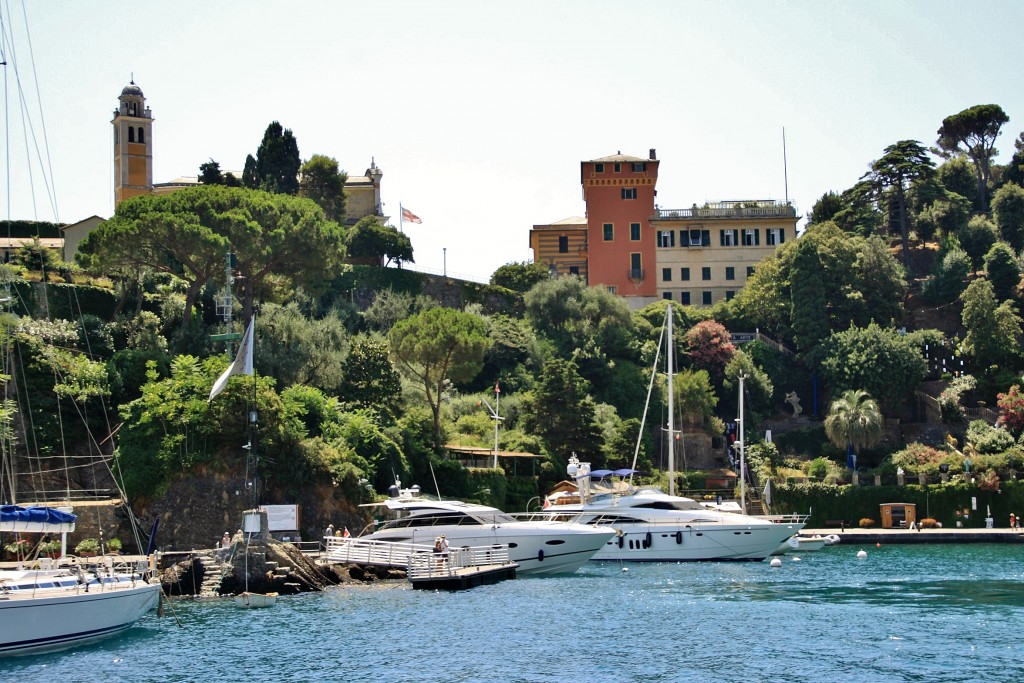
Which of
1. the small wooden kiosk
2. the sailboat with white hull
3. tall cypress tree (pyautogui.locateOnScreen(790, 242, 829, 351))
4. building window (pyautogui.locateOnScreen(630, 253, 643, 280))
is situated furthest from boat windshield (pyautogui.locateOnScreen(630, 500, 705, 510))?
building window (pyautogui.locateOnScreen(630, 253, 643, 280))

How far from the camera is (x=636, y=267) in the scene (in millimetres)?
88500

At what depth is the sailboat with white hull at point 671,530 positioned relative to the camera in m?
52.8

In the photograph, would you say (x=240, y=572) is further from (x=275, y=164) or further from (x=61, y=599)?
(x=275, y=164)

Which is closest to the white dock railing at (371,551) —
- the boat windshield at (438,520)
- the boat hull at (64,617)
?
the boat windshield at (438,520)

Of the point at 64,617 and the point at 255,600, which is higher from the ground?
the point at 64,617

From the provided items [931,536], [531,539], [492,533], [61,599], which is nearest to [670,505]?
[531,539]

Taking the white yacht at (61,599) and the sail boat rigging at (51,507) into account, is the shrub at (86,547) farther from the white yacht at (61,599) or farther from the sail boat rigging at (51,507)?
the white yacht at (61,599)

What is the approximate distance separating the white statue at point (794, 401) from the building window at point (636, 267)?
1593 cm

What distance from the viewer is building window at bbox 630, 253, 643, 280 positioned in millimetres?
88312

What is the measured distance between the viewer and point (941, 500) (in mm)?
64938

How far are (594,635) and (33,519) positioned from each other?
1485 centimetres

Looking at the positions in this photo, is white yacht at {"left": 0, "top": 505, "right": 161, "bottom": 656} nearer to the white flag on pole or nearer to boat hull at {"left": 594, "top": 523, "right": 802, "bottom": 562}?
the white flag on pole

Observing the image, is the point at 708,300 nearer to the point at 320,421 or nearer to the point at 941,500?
the point at 941,500

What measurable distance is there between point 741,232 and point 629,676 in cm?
6446
